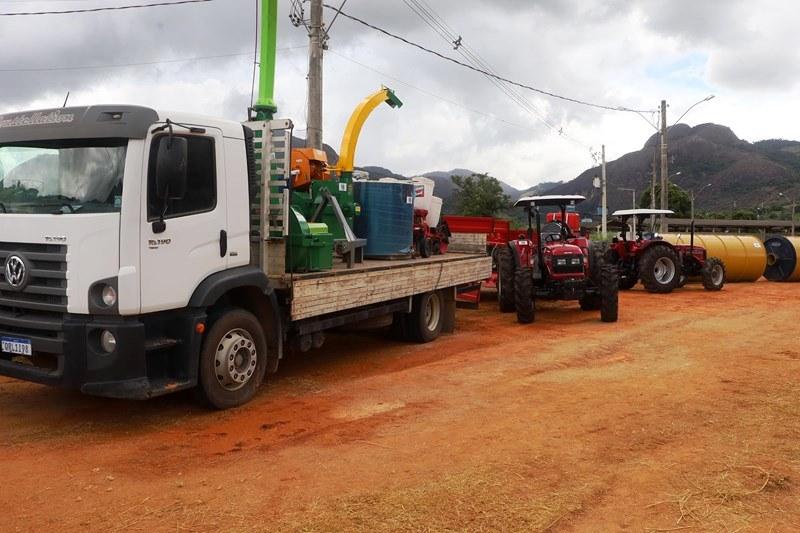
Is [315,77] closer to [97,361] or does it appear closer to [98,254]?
[98,254]

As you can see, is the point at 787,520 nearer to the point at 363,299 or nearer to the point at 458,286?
the point at 363,299

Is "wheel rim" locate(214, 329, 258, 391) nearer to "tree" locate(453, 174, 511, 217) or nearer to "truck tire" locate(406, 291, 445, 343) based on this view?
"truck tire" locate(406, 291, 445, 343)

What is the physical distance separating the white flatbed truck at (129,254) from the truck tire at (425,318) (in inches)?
138

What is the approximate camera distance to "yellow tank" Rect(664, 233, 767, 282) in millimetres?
20453

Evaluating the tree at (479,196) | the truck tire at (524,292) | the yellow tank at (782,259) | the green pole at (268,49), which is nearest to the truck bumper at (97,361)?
the green pole at (268,49)

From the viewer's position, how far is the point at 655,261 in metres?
17.3

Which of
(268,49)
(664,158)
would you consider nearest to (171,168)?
(268,49)

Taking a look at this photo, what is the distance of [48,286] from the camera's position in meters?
5.31

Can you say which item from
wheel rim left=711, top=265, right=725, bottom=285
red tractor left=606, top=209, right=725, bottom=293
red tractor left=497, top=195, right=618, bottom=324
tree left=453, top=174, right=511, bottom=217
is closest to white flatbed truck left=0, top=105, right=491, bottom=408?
red tractor left=497, top=195, right=618, bottom=324

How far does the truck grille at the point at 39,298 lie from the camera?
526 cm

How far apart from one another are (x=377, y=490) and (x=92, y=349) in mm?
2559

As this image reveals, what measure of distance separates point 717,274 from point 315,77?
12.0 metres

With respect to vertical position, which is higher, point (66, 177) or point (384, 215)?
point (66, 177)

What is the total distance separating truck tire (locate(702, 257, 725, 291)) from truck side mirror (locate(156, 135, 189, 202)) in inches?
633
